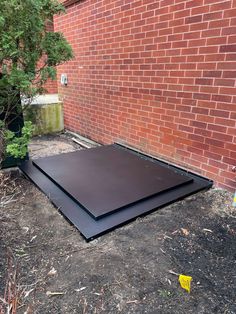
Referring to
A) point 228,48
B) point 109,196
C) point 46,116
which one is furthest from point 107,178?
point 46,116

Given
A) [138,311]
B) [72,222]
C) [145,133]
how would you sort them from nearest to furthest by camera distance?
[138,311]
[72,222]
[145,133]

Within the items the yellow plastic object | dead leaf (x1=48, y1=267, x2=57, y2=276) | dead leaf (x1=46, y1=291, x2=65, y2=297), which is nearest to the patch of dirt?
dead leaf (x1=48, y1=267, x2=57, y2=276)

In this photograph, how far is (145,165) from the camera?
3.37 m

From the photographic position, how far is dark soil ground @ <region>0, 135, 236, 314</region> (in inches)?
57.4

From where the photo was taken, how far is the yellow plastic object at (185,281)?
155 cm

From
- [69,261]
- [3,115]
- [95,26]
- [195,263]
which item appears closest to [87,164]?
[3,115]

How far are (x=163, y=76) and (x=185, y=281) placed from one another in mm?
2495

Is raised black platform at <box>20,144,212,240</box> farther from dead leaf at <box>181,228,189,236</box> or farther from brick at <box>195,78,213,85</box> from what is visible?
brick at <box>195,78,213,85</box>

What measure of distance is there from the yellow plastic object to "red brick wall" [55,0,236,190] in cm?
141

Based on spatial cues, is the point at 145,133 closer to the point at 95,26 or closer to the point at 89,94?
the point at 89,94

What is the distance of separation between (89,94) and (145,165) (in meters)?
2.15

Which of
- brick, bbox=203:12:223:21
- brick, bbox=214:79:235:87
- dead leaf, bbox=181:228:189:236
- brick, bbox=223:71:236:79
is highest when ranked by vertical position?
brick, bbox=203:12:223:21

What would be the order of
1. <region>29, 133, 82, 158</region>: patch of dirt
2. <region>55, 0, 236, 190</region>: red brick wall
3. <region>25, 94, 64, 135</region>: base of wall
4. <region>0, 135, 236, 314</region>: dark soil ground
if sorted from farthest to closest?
<region>25, 94, 64, 135</region>: base of wall, <region>29, 133, 82, 158</region>: patch of dirt, <region>55, 0, 236, 190</region>: red brick wall, <region>0, 135, 236, 314</region>: dark soil ground

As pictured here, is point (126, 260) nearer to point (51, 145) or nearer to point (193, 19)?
point (193, 19)
